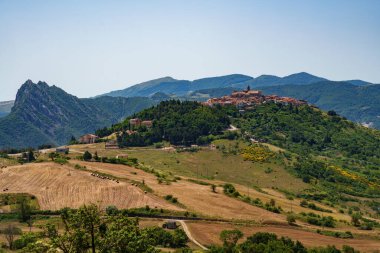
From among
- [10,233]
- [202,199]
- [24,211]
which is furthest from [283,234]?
[24,211]

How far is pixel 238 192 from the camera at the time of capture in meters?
133

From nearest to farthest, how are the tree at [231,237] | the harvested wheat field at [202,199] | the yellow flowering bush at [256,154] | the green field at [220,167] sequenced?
the tree at [231,237] < the harvested wheat field at [202,199] < the green field at [220,167] < the yellow flowering bush at [256,154]

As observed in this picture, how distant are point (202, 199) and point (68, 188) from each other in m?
37.5

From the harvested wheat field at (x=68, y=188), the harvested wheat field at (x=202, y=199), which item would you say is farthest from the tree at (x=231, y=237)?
the harvested wheat field at (x=68, y=188)

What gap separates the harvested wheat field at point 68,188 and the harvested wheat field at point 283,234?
15.3 m

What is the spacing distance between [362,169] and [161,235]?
476ft

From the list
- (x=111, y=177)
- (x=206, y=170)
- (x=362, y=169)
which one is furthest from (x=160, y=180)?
(x=362, y=169)

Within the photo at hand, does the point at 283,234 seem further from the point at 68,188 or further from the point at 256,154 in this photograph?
the point at 256,154

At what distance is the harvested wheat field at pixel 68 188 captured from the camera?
11125 centimetres

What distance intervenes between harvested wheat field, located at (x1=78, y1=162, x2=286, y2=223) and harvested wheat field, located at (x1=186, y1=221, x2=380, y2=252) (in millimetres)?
6927

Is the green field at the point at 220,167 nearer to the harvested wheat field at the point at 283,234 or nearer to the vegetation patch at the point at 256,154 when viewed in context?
the vegetation patch at the point at 256,154

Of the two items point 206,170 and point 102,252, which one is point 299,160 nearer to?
point 206,170

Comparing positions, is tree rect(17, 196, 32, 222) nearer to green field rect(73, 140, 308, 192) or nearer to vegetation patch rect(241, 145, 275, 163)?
green field rect(73, 140, 308, 192)

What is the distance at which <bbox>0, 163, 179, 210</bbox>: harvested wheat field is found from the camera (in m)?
111
